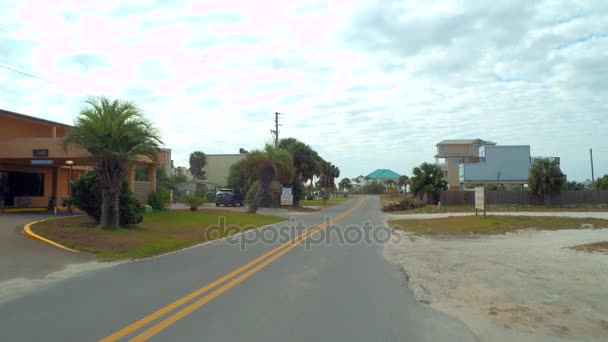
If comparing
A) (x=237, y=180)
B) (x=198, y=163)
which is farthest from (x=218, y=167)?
(x=237, y=180)

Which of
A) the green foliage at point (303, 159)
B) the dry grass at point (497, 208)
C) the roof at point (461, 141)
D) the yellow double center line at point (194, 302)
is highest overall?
the roof at point (461, 141)

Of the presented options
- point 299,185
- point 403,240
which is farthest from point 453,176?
point 403,240

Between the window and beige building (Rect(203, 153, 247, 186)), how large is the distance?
5870 cm

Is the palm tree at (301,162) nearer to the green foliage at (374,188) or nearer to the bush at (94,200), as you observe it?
the bush at (94,200)

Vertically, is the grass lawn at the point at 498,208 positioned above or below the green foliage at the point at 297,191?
below

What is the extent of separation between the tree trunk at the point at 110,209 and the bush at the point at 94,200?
1248 mm

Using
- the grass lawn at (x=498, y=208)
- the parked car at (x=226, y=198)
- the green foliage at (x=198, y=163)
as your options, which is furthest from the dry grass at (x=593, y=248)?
the green foliage at (x=198, y=163)

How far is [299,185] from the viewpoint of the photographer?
193 ft

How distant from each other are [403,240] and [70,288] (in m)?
14.2

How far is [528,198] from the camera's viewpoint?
51.4 meters

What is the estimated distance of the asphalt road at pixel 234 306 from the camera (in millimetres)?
6617

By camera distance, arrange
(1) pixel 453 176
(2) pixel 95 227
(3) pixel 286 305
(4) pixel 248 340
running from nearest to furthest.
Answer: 1. (4) pixel 248 340
2. (3) pixel 286 305
3. (2) pixel 95 227
4. (1) pixel 453 176

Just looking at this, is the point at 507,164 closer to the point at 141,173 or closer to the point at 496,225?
the point at 496,225

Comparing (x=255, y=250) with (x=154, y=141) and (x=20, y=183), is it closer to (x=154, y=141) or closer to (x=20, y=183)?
(x=154, y=141)
